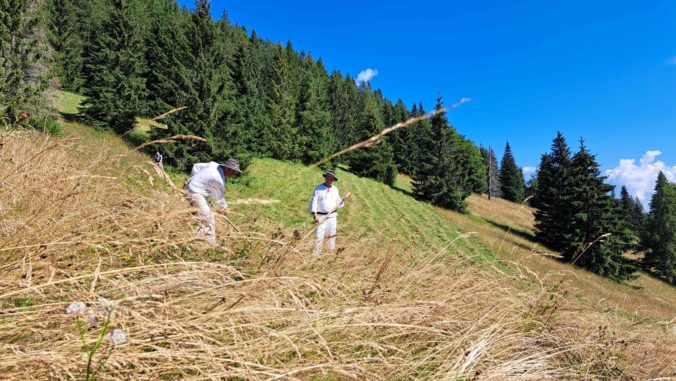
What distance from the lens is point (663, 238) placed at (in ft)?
124

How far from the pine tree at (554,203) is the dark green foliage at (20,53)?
28.8 meters

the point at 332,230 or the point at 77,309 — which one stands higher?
the point at 77,309

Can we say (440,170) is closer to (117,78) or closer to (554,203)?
(554,203)

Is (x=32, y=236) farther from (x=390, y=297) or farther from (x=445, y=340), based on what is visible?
(x=445, y=340)

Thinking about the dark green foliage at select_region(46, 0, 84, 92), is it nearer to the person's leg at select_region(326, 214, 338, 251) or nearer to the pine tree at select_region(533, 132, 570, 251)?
the person's leg at select_region(326, 214, 338, 251)

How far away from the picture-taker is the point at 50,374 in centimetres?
82

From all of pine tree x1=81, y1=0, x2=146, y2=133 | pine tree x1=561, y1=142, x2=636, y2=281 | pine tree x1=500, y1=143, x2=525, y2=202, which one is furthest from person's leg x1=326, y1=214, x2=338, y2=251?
pine tree x1=500, y1=143, x2=525, y2=202

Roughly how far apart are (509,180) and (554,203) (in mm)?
60438

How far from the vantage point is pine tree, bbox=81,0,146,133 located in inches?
953

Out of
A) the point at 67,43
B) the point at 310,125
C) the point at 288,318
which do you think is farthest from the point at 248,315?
the point at 67,43

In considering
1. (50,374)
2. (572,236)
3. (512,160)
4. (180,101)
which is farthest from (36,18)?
(512,160)

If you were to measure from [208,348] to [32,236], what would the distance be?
1.16 metres

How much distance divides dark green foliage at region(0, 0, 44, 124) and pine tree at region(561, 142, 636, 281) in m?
33.3

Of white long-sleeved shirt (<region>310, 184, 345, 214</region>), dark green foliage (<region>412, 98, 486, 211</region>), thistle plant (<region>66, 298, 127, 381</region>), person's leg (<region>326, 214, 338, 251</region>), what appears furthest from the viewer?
dark green foliage (<region>412, 98, 486, 211</region>)
